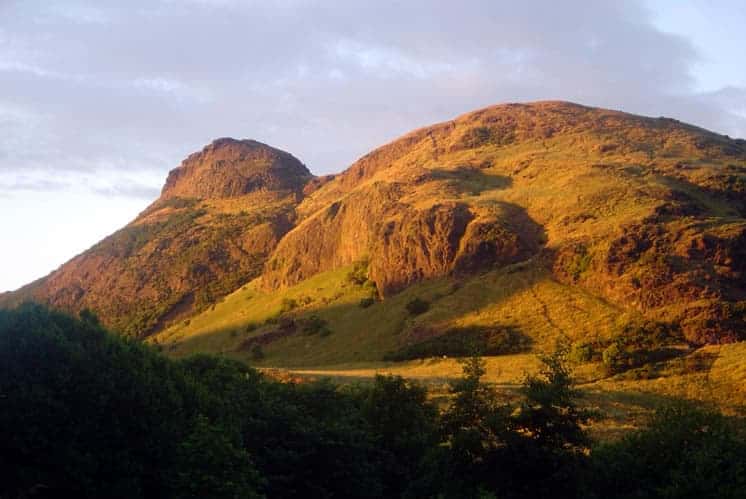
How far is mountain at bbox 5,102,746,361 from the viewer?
124 ft

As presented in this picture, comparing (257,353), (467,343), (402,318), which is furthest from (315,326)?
(467,343)

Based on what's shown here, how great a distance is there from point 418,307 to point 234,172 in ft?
243

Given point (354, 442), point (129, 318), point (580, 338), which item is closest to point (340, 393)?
point (354, 442)

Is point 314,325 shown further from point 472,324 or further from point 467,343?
point 467,343

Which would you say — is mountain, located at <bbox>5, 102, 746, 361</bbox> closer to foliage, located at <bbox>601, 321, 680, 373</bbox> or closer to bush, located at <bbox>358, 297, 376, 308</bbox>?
bush, located at <bbox>358, 297, 376, 308</bbox>

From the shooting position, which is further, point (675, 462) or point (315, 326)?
point (315, 326)

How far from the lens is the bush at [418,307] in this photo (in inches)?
1724

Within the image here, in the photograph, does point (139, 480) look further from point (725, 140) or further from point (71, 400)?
point (725, 140)

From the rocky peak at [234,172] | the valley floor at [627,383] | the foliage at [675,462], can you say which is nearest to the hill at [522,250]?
the valley floor at [627,383]

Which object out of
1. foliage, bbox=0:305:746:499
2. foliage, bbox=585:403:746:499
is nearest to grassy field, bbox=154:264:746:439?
foliage, bbox=585:403:746:499

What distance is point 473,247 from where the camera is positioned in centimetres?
4631

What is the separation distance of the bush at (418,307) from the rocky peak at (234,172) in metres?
64.3

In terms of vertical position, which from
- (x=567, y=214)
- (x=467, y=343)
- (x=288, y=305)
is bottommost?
(x=467, y=343)

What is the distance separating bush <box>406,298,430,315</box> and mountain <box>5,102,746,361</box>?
54 centimetres
